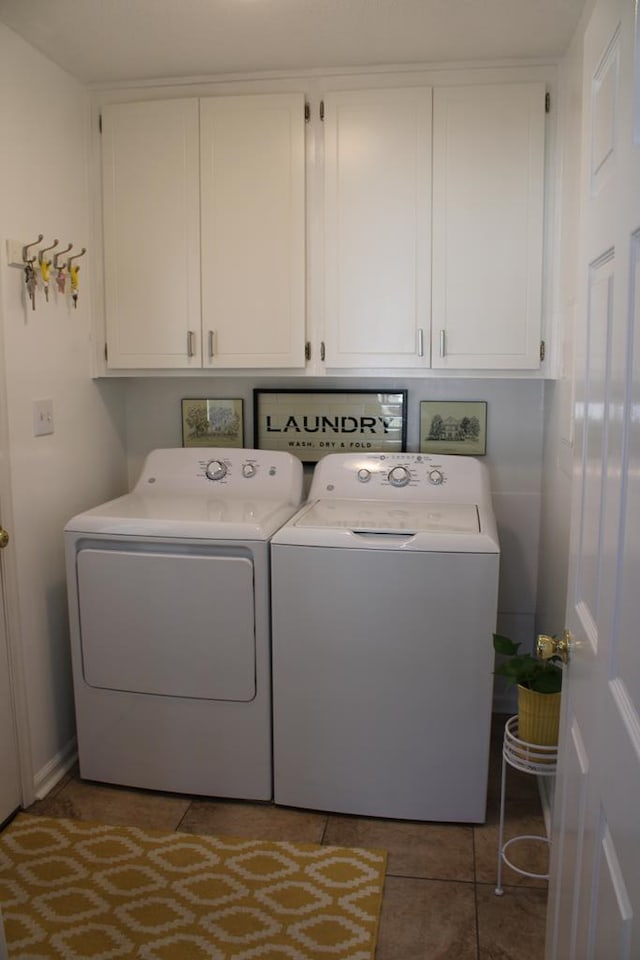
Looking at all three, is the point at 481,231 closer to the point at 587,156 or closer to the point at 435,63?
the point at 435,63

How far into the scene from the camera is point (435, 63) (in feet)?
8.16

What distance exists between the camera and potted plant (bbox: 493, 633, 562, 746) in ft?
6.69

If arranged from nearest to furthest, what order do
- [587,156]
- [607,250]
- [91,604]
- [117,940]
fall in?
[607,250]
[587,156]
[117,940]
[91,604]

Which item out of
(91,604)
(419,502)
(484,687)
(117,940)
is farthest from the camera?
(419,502)

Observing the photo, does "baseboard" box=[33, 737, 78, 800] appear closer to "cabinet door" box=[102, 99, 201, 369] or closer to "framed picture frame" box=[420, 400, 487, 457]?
"cabinet door" box=[102, 99, 201, 369]

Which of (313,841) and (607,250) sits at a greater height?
(607,250)

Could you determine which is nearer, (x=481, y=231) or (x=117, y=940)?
(x=117, y=940)

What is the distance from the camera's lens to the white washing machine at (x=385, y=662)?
87.9 inches

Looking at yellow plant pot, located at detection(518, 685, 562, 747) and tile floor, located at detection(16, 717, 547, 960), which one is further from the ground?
yellow plant pot, located at detection(518, 685, 562, 747)

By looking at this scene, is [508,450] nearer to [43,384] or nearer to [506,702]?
[506,702]

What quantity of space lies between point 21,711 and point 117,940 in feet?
2.47

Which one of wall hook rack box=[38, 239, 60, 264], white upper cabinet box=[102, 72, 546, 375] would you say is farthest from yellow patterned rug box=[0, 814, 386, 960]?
wall hook rack box=[38, 239, 60, 264]

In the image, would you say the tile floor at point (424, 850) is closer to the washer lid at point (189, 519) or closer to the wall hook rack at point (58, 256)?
the washer lid at point (189, 519)

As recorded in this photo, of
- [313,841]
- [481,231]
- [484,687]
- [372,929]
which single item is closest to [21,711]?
[313,841]
